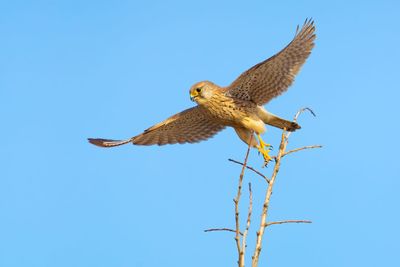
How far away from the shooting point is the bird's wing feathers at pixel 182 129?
6391 millimetres

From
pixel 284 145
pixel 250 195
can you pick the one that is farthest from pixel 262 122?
pixel 250 195

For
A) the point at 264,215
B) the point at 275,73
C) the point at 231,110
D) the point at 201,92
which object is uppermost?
the point at 275,73

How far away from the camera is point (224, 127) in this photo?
6.62 m

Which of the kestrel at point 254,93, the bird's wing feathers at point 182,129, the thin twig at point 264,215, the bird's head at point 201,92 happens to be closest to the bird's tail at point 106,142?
the kestrel at point 254,93

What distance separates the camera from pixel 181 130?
670 cm

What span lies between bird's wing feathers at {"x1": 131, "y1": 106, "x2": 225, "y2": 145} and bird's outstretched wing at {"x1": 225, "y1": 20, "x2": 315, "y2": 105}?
0.49 metres

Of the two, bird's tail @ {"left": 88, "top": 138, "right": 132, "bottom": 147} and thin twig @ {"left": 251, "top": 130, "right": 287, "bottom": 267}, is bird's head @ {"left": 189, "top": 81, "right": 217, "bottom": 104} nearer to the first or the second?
bird's tail @ {"left": 88, "top": 138, "right": 132, "bottom": 147}

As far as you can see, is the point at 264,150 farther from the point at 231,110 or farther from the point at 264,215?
the point at 264,215

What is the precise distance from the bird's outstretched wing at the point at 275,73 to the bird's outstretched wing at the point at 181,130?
0.46 meters

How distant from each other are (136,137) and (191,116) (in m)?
0.61

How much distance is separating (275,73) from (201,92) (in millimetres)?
768

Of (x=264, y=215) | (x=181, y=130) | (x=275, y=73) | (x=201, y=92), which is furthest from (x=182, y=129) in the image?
(x=264, y=215)

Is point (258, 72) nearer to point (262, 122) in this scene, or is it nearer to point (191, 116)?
point (262, 122)

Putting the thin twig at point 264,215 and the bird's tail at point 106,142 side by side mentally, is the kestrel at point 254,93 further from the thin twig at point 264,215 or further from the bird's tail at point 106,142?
the thin twig at point 264,215
